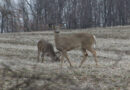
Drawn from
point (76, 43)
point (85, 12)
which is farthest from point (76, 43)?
point (85, 12)

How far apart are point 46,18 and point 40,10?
2300 mm

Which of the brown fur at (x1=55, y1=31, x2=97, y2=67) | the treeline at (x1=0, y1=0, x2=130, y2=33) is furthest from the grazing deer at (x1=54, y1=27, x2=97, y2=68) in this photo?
the treeline at (x1=0, y1=0, x2=130, y2=33)

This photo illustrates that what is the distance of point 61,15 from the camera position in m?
61.7

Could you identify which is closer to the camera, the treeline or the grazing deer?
the grazing deer

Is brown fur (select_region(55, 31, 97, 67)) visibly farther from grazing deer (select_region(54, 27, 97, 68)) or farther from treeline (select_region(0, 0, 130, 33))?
treeline (select_region(0, 0, 130, 33))

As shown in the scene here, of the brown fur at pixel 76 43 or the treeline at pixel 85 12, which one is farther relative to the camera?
the treeline at pixel 85 12

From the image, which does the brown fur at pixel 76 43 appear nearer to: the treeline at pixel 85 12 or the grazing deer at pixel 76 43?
the grazing deer at pixel 76 43

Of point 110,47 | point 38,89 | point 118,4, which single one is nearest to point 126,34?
point 110,47

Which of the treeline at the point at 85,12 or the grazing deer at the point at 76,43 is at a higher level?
the treeline at the point at 85,12

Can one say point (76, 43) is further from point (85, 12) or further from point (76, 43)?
point (85, 12)

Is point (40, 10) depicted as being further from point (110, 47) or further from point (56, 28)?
point (56, 28)

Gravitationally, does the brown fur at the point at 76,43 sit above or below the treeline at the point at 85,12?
below

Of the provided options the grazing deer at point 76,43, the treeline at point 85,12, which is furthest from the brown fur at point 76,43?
the treeline at point 85,12

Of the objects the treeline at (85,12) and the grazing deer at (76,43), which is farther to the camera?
the treeline at (85,12)
